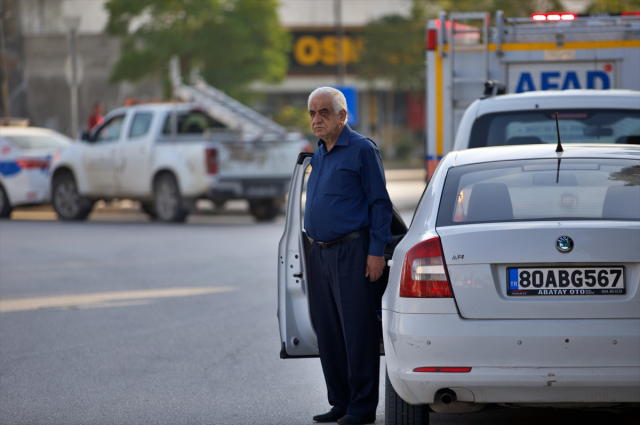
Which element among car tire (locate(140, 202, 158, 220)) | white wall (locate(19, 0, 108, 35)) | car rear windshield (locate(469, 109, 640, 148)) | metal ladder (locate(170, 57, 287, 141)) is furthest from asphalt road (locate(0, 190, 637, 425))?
white wall (locate(19, 0, 108, 35))

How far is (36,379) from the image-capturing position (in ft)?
21.0

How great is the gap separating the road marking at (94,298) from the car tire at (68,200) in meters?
8.08

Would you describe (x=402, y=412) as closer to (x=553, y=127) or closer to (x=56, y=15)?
(x=553, y=127)

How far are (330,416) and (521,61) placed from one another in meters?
5.21

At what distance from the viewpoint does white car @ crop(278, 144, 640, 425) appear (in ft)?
13.5

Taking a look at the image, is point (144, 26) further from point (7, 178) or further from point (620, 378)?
point (620, 378)

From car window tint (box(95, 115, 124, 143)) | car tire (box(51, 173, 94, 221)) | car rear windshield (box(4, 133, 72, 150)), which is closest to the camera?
car window tint (box(95, 115, 124, 143))

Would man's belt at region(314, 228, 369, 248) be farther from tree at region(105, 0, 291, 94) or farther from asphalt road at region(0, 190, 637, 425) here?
tree at region(105, 0, 291, 94)

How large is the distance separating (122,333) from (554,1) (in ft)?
78.2

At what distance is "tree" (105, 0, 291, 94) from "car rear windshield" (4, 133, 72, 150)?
1320cm

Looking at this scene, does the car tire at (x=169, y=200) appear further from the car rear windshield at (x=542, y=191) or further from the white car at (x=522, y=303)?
the white car at (x=522, y=303)

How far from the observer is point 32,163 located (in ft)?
59.0

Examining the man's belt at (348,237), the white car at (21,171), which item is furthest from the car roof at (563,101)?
the white car at (21,171)

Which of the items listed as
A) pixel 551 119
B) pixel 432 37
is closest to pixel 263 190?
pixel 432 37
